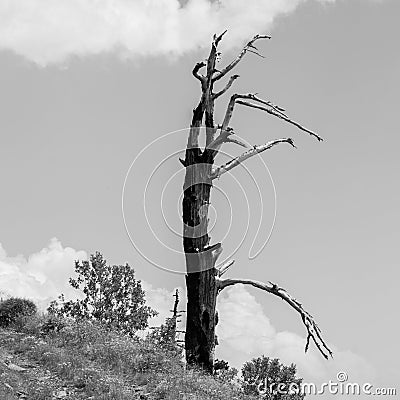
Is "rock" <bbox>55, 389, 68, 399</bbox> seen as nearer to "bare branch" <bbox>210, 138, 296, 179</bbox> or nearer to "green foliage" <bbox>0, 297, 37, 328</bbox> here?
"green foliage" <bbox>0, 297, 37, 328</bbox>

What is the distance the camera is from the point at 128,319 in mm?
36906

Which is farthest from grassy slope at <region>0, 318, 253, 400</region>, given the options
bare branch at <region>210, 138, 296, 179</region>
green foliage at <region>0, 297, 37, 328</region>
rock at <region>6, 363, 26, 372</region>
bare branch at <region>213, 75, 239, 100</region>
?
bare branch at <region>213, 75, 239, 100</region>

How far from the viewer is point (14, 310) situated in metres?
22.6

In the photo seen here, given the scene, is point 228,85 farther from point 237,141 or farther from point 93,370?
point 93,370

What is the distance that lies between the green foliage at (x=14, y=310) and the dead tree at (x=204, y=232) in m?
5.38

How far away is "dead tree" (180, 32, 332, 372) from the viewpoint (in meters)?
20.3

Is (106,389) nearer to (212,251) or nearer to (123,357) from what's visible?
(123,357)

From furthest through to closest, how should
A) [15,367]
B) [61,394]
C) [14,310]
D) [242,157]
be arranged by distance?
1. [14,310]
2. [242,157]
3. [15,367]
4. [61,394]

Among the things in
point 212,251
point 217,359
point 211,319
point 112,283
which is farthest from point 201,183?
point 112,283

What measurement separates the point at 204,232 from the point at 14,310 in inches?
257

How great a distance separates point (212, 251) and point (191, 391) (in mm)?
5328

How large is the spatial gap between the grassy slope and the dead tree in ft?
4.45

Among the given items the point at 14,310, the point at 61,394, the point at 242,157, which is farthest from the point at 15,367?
the point at 242,157

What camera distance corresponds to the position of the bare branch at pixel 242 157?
838 inches
